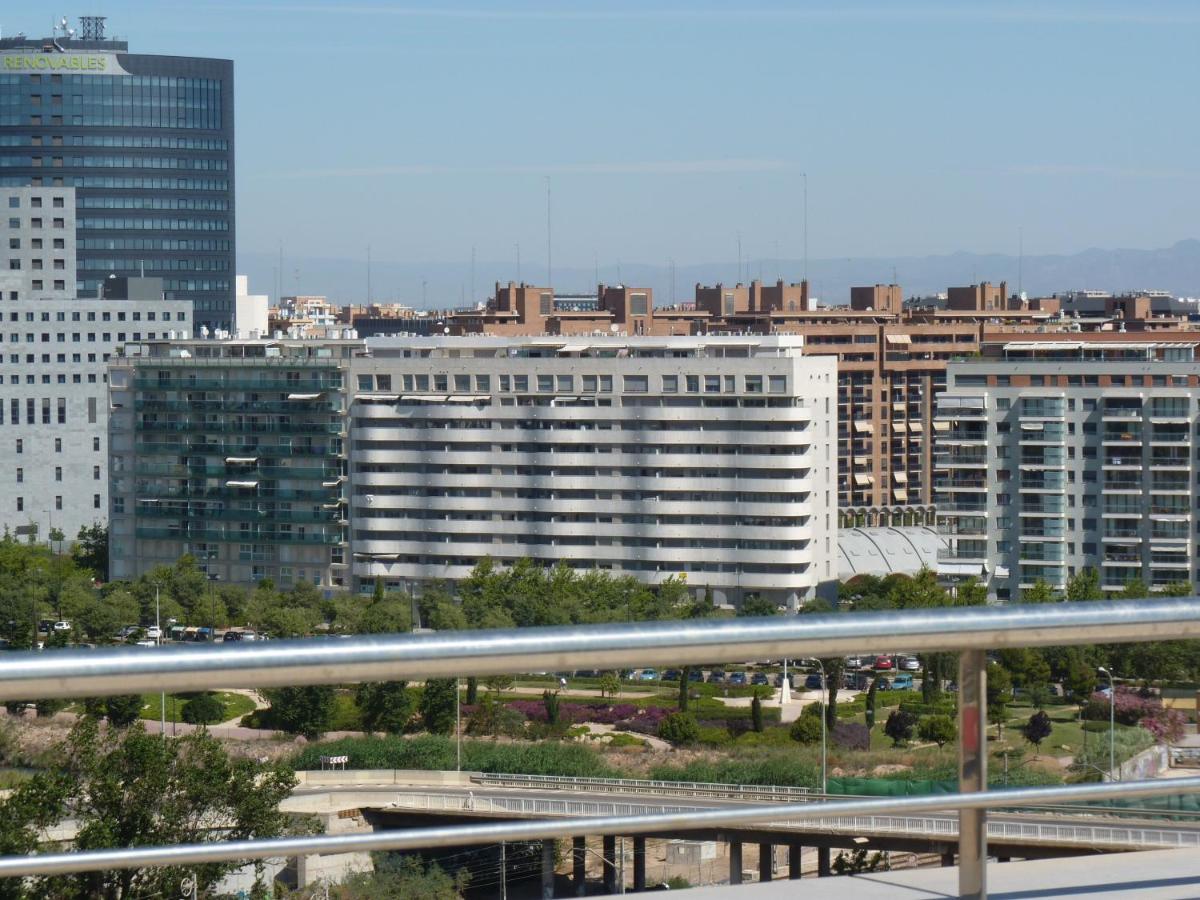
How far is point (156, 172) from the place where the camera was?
64625mm

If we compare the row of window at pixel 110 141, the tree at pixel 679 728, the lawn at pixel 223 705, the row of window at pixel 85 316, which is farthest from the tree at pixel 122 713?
the row of window at pixel 110 141

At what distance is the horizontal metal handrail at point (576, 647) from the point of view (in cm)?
181

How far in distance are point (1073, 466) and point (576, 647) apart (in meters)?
33.9

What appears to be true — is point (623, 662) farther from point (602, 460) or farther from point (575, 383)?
point (575, 383)

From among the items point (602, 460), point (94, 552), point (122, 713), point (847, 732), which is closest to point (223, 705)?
point (122, 713)

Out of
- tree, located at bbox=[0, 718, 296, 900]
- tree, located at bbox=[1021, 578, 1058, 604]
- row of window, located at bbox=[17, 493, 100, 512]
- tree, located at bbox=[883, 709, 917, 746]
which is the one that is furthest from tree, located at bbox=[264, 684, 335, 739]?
row of window, located at bbox=[17, 493, 100, 512]

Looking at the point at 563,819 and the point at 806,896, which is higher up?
the point at 563,819

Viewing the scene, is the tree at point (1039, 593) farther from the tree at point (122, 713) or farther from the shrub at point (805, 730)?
the tree at point (122, 713)

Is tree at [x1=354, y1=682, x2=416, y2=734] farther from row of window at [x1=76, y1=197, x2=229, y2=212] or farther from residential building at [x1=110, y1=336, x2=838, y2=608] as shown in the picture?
row of window at [x1=76, y1=197, x2=229, y2=212]

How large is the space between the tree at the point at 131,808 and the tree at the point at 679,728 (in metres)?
13.1

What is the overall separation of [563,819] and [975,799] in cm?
45

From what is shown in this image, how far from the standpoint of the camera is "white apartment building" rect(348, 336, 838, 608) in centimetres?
3806

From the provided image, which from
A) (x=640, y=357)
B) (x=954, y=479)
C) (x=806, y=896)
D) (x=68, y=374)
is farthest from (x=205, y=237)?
(x=806, y=896)

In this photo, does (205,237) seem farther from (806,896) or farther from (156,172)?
(806,896)
